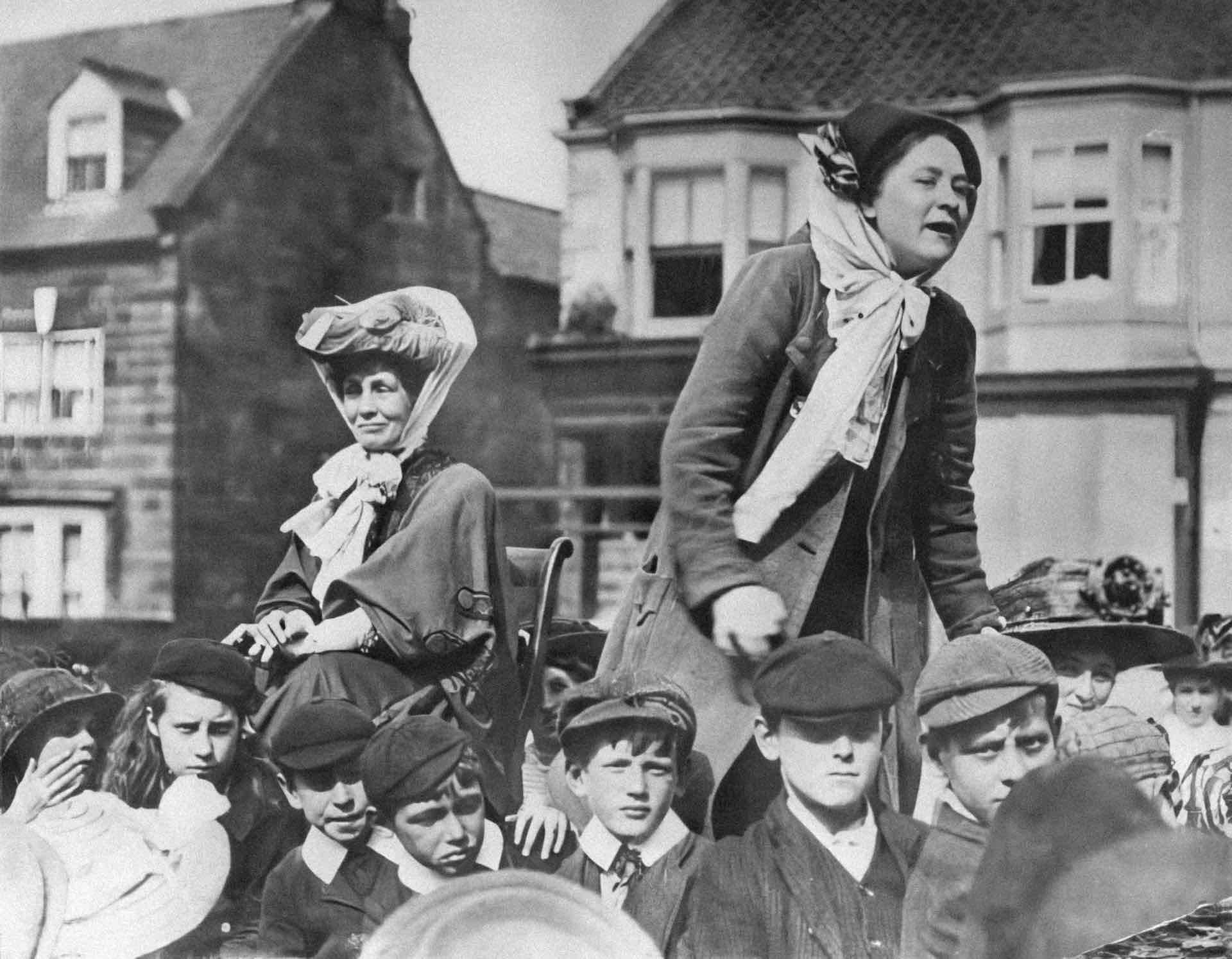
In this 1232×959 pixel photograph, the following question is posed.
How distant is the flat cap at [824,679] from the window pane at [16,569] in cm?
237

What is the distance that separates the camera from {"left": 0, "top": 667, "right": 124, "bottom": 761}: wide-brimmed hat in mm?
5410

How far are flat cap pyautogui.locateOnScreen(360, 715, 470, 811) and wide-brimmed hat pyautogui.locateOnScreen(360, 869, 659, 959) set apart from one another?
31 centimetres

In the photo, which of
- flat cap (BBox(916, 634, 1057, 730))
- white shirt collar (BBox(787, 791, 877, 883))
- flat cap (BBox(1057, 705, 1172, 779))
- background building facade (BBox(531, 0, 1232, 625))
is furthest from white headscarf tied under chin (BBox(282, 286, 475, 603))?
flat cap (BBox(1057, 705, 1172, 779))

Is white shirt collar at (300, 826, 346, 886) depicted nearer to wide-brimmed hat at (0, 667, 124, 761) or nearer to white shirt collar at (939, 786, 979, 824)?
wide-brimmed hat at (0, 667, 124, 761)

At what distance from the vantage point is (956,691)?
481 cm

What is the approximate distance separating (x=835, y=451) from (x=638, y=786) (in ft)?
3.55

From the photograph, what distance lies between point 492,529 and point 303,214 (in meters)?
Result: 1.12

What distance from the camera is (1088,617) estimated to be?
4918 mm

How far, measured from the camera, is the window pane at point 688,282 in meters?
4.97

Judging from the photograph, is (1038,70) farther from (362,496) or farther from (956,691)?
(362,496)

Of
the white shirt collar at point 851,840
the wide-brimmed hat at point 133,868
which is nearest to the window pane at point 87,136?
the wide-brimmed hat at point 133,868

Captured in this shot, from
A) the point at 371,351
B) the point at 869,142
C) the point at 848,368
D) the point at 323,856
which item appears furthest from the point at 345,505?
the point at 869,142

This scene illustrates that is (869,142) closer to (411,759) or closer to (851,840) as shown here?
(851,840)

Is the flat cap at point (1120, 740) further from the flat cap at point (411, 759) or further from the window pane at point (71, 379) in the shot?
the window pane at point (71, 379)
